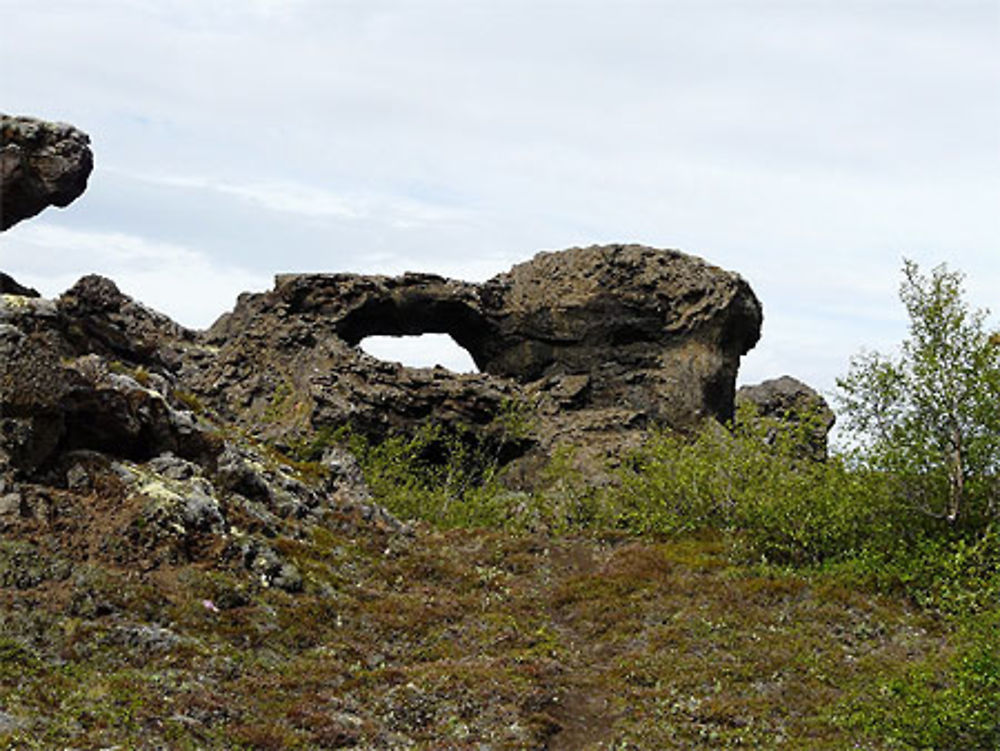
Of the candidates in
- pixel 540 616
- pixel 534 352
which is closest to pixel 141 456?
pixel 540 616

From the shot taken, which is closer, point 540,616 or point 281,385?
point 540,616

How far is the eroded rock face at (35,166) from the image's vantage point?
46188mm

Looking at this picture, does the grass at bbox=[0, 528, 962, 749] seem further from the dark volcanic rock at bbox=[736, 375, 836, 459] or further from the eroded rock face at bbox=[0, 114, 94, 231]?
the dark volcanic rock at bbox=[736, 375, 836, 459]

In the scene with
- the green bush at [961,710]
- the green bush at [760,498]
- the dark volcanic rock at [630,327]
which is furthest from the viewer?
the dark volcanic rock at [630,327]

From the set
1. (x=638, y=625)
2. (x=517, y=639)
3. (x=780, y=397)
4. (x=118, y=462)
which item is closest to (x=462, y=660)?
(x=517, y=639)

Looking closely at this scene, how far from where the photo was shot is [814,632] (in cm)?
3516

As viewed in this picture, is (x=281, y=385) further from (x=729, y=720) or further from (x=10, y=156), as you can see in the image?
(x=729, y=720)

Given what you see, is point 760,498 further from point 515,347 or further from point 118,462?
point 515,347

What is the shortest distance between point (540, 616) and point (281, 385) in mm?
52659

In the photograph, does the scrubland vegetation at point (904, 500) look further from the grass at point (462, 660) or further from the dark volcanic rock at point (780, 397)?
the dark volcanic rock at point (780, 397)

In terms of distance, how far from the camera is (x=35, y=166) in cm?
4712

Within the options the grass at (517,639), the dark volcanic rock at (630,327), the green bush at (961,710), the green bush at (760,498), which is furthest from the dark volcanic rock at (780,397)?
the green bush at (961,710)

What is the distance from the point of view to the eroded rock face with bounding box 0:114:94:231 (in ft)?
152

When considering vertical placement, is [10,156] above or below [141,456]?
above
